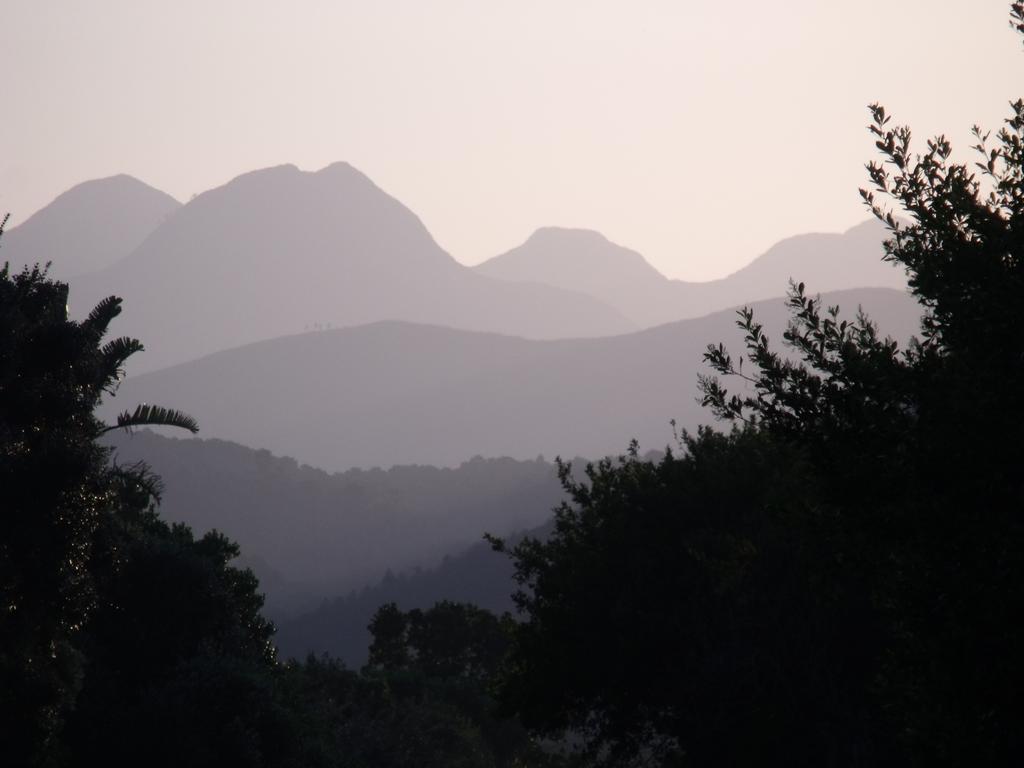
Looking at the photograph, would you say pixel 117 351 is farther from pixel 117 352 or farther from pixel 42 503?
pixel 42 503

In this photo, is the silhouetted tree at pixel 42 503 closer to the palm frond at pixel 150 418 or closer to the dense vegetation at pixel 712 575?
the dense vegetation at pixel 712 575

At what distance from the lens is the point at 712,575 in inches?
752

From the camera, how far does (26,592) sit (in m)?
17.8

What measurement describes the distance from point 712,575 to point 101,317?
11.3 metres

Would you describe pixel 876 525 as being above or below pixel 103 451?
below

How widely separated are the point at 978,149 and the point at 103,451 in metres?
14.8

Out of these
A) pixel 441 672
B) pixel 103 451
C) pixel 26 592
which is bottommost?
pixel 441 672

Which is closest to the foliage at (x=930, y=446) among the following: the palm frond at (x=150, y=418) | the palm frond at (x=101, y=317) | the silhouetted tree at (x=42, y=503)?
the silhouetted tree at (x=42, y=503)

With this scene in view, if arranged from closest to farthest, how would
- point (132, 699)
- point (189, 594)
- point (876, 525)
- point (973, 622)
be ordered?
point (973, 622)
point (876, 525)
point (132, 699)
point (189, 594)

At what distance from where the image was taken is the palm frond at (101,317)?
20172 mm

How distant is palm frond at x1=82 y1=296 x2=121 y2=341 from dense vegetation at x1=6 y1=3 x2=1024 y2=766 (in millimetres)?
61

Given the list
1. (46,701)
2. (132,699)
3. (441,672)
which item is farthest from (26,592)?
(441,672)

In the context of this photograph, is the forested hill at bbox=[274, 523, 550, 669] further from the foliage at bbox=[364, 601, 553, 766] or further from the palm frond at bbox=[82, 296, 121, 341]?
the palm frond at bbox=[82, 296, 121, 341]

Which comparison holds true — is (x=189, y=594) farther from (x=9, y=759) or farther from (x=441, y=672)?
(x=441, y=672)
